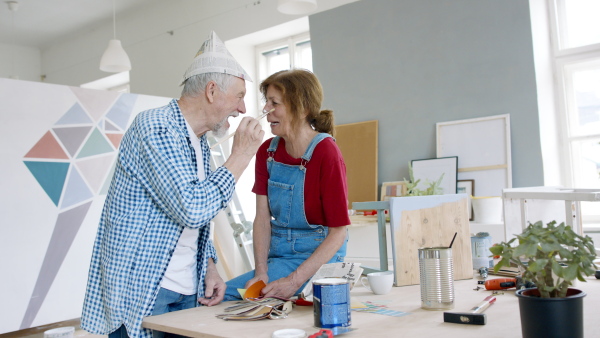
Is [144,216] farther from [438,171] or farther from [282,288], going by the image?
[438,171]

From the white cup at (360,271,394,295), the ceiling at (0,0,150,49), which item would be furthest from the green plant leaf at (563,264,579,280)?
the ceiling at (0,0,150,49)

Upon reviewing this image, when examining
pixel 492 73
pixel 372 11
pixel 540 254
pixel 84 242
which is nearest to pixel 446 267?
pixel 540 254

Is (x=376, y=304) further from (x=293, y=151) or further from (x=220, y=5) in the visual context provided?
(x=220, y=5)

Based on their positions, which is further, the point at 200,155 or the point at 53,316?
the point at 53,316

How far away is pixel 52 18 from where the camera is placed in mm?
8508

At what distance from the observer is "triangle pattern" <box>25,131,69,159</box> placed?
170 inches

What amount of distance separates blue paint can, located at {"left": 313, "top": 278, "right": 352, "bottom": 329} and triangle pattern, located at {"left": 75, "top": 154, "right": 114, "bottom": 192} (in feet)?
12.4

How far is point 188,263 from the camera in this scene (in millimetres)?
1818

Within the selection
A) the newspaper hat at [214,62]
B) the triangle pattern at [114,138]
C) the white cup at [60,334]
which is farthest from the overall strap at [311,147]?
the triangle pattern at [114,138]

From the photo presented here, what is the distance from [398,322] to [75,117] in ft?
13.0

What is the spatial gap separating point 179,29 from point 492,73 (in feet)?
14.9

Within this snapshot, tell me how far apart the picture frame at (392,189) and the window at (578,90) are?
1362mm

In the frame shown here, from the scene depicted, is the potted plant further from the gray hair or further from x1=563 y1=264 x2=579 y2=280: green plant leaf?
the gray hair

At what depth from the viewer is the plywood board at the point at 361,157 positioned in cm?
526
